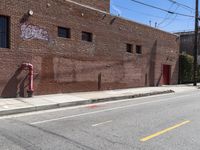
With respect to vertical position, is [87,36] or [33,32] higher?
[87,36]

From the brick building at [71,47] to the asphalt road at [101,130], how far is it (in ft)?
16.2

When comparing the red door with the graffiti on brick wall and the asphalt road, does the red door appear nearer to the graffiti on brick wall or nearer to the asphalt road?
the graffiti on brick wall

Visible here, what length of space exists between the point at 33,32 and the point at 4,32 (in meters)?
1.62

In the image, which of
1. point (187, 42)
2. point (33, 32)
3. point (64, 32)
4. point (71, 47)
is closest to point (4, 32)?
point (33, 32)

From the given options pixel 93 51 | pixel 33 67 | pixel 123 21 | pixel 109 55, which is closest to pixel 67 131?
pixel 33 67

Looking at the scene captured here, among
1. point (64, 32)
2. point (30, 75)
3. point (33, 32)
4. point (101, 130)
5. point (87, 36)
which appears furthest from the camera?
point (87, 36)

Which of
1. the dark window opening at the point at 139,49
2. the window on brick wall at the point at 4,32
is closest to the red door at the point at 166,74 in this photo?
the dark window opening at the point at 139,49

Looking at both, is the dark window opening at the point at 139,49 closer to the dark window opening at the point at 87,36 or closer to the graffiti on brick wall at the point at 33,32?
the dark window opening at the point at 87,36

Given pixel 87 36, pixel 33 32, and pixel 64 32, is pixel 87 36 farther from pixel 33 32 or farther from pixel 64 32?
pixel 33 32

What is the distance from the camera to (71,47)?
810 inches

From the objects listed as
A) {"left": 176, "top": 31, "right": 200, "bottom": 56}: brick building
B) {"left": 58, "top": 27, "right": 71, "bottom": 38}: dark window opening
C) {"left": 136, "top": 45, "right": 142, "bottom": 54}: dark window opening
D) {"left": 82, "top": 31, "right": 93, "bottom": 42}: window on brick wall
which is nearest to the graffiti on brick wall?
{"left": 58, "top": 27, "right": 71, "bottom": 38}: dark window opening

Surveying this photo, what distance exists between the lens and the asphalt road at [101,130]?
802 cm

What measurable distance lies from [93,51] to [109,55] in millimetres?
1938

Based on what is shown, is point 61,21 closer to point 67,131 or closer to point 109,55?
point 109,55
